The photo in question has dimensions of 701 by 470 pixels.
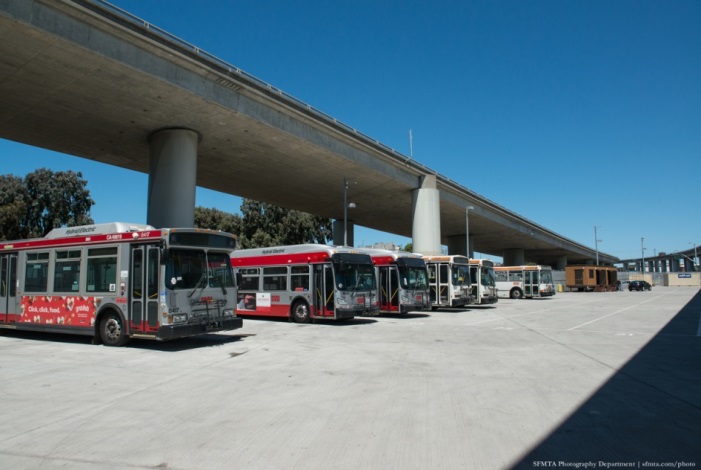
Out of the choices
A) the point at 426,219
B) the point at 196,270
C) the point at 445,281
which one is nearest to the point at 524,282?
the point at 426,219

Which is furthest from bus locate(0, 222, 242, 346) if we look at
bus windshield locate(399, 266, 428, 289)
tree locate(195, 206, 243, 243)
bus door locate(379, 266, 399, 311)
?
tree locate(195, 206, 243, 243)

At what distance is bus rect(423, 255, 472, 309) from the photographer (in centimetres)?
2523

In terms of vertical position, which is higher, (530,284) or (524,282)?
(524,282)

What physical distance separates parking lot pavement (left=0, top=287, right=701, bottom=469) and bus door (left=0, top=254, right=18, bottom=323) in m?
2.32

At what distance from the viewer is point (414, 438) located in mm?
5258

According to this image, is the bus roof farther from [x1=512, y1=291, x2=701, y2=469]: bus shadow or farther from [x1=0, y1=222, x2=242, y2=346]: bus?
[x1=512, y1=291, x2=701, y2=469]: bus shadow

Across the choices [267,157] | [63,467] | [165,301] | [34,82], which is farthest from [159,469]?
[267,157]

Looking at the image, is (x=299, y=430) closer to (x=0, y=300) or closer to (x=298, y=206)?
(x=0, y=300)

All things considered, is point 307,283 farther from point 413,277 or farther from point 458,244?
point 458,244

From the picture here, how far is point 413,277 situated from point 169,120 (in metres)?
13.9

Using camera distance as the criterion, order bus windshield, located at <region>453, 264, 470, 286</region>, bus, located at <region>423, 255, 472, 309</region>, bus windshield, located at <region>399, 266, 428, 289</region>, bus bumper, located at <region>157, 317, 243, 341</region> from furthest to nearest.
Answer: bus windshield, located at <region>453, 264, 470, 286</region> → bus, located at <region>423, 255, 472, 309</region> → bus windshield, located at <region>399, 266, 428, 289</region> → bus bumper, located at <region>157, 317, 243, 341</region>

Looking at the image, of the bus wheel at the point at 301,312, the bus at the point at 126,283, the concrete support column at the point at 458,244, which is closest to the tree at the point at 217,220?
the concrete support column at the point at 458,244

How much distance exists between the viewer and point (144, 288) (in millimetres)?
11539

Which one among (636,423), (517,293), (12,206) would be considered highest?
(12,206)
